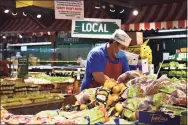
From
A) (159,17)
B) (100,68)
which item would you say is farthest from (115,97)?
(159,17)

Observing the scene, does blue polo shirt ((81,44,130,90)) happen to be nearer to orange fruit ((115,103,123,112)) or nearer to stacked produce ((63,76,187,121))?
stacked produce ((63,76,187,121))

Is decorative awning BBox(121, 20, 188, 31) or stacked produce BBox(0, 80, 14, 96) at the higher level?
decorative awning BBox(121, 20, 188, 31)

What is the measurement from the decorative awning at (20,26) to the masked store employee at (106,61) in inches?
384

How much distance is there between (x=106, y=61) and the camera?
4.30 m

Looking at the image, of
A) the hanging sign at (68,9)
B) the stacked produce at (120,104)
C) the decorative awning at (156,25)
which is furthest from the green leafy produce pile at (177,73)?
the stacked produce at (120,104)

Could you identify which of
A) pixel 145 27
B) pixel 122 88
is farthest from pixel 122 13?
pixel 122 88

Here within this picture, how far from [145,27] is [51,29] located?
4.39 m

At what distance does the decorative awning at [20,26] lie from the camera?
13.9 metres

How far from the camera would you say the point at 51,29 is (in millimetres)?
13445

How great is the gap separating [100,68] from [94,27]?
157 inches

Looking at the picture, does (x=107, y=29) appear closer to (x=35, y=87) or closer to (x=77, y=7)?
(x=77, y=7)

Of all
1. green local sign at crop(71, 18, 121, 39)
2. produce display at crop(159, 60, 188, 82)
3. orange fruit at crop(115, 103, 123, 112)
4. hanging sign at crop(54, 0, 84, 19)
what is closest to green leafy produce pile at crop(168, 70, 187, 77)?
produce display at crop(159, 60, 188, 82)

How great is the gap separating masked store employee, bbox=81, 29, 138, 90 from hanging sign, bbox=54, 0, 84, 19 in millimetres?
3473

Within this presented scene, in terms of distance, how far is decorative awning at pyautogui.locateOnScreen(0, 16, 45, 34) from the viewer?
1394 cm
